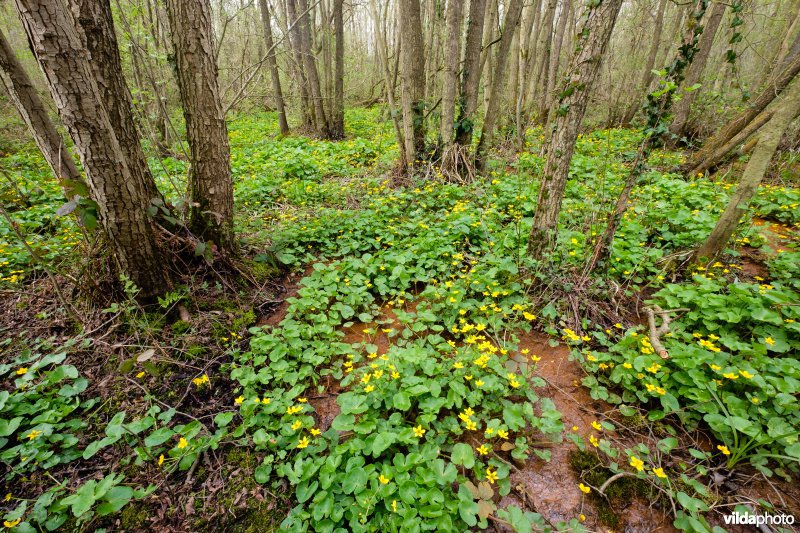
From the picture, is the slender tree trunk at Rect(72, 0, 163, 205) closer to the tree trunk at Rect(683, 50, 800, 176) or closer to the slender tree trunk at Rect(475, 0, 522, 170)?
the slender tree trunk at Rect(475, 0, 522, 170)

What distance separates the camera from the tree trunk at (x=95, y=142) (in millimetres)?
2141

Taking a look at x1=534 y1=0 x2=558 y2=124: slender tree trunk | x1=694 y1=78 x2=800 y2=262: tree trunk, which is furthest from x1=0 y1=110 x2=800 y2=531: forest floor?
x1=534 y1=0 x2=558 y2=124: slender tree trunk

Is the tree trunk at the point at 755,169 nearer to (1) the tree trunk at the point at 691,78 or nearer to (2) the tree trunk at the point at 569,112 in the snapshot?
(2) the tree trunk at the point at 569,112

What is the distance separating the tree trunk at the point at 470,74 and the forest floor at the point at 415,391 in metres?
2.93

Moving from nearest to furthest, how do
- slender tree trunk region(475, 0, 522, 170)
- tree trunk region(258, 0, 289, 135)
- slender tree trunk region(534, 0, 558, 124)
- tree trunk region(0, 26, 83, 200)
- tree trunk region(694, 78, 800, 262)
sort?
tree trunk region(694, 78, 800, 262) < tree trunk region(0, 26, 83, 200) < slender tree trunk region(475, 0, 522, 170) < slender tree trunk region(534, 0, 558, 124) < tree trunk region(258, 0, 289, 135)

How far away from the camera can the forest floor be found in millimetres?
1899

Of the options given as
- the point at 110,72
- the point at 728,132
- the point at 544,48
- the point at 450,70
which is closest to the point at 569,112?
the point at 450,70

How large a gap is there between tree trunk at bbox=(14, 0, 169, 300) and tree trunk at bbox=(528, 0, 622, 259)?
3.46 m

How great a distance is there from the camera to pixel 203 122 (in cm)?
316

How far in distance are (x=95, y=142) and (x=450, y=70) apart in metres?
5.01

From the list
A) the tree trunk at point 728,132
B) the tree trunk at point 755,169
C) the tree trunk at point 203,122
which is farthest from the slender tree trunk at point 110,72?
the tree trunk at point 728,132

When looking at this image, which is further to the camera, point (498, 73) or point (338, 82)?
point (338, 82)

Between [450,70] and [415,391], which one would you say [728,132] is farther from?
[415,391]

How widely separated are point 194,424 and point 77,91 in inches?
93.2
